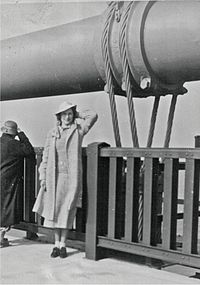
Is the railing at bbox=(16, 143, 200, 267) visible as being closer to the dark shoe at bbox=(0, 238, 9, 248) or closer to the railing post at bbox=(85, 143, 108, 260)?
the railing post at bbox=(85, 143, 108, 260)

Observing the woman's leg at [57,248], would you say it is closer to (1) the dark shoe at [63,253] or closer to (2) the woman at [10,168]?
(1) the dark shoe at [63,253]

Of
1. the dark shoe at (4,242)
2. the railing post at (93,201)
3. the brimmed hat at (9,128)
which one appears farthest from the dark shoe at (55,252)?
the brimmed hat at (9,128)

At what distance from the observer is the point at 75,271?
392 cm

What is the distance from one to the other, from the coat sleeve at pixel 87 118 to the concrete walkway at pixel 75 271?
3.73ft

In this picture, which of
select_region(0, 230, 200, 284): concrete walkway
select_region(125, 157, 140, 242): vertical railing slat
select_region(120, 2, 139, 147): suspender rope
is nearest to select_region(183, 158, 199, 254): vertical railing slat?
select_region(0, 230, 200, 284): concrete walkway

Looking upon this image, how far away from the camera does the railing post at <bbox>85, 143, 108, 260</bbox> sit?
4379mm

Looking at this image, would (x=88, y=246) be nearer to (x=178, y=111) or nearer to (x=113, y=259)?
(x=113, y=259)

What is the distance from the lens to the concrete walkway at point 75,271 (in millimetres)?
3633

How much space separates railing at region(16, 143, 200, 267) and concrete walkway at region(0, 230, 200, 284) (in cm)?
13

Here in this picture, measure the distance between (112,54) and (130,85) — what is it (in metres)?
0.30

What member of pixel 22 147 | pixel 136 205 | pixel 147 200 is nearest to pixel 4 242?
pixel 22 147

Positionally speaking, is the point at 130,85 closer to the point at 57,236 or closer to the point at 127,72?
the point at 127,72

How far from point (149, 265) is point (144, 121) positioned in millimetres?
1791

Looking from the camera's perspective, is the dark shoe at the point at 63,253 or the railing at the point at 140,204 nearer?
the railing at the point at 140,204
